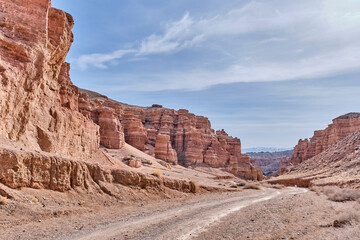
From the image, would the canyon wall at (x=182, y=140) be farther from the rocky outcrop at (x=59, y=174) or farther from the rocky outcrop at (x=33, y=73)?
the rocky outcrop at (x=59, y=174)

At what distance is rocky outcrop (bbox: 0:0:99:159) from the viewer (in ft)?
55.7

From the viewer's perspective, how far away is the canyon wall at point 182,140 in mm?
66625

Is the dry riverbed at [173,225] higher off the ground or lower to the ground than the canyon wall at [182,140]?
lower

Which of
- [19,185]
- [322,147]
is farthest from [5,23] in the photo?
[322,147]

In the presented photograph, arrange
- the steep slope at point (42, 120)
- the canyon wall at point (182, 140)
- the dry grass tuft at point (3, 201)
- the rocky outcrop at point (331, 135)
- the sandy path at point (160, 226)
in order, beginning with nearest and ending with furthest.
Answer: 1. the sandy path at point (160, 226)
2. the dry grass tuft at point (3, 201)
3. the steep slope at point (42, 120)
4. the canyon wall at point (182, 140)
5. the rocky outcrop at point (331, 135)

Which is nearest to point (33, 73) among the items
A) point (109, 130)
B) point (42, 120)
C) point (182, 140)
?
point (42, 120)

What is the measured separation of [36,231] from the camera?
8.94 meters

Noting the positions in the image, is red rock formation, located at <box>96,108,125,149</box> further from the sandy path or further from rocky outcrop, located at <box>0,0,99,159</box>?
the sandy path

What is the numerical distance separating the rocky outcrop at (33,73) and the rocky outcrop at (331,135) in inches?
3493

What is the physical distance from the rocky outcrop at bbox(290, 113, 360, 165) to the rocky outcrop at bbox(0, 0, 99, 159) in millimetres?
88720

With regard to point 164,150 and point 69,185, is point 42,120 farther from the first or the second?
point 164,150

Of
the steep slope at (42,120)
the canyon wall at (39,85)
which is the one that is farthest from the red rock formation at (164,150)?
the steep slope at (42,120)

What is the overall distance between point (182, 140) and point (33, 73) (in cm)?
6354

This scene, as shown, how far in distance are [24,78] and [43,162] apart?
8.59 metres
